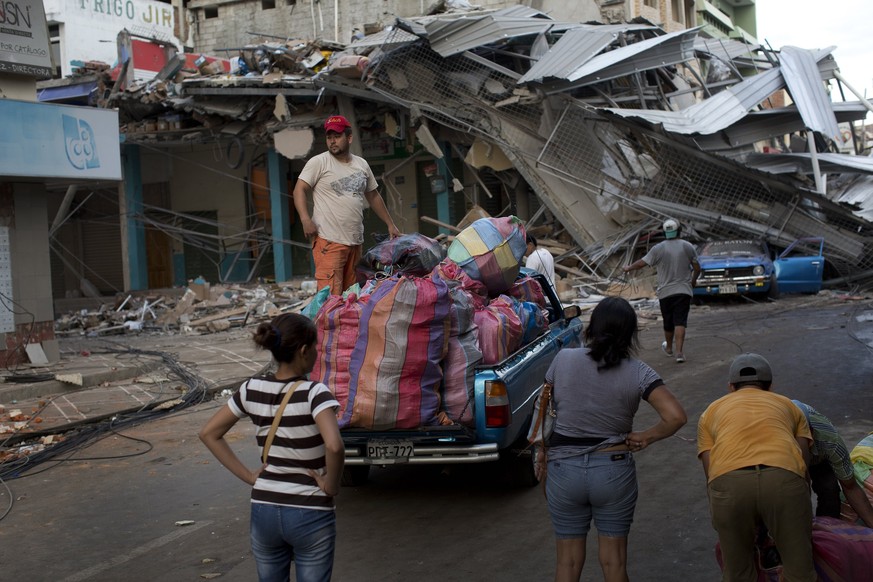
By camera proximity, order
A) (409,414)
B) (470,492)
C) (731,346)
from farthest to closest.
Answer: (731,346)
(470,492)
(409,414)

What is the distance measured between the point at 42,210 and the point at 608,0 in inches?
786

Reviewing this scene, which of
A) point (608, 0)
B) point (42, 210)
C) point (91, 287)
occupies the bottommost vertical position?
point (91, 287)

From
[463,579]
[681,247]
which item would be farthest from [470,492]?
[681,247]

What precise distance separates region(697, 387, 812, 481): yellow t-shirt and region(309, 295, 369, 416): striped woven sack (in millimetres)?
2672

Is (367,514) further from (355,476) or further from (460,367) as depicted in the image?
(460,367)

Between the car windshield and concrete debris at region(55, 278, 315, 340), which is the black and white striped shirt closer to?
the car windshield

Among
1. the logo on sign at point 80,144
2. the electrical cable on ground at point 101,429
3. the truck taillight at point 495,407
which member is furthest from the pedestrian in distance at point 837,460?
the logo on sign at point 80,144

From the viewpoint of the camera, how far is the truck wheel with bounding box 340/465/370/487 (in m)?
6.79

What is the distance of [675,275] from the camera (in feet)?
36.8

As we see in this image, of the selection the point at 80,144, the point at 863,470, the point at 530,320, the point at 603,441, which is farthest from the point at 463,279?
the point at 80,144

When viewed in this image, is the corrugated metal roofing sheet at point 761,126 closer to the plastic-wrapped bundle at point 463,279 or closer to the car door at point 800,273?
the car door at point 800,273

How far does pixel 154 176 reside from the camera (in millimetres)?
30469

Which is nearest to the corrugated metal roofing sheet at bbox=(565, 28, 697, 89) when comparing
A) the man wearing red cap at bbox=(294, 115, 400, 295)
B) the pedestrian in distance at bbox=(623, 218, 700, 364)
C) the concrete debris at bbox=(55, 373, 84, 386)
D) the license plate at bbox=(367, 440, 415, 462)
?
the pedestrian in distance at bbox=(623, 218, 700, 364)

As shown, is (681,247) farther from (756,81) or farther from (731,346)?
(756,81)
